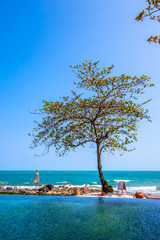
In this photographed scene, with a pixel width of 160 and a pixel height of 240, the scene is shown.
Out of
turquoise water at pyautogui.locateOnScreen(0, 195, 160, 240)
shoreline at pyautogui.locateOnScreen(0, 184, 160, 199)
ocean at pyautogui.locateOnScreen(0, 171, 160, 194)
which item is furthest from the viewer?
ocean at pyautogui.locateOnScreen(0, 171, 160, 194)

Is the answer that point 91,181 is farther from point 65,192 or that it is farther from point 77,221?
point 77,221

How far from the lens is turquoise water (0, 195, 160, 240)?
6.88m

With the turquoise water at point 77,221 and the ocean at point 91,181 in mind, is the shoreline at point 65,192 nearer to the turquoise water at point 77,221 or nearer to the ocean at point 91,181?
the turquoise water at point 77,221

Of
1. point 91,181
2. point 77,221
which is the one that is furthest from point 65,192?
point 91,181

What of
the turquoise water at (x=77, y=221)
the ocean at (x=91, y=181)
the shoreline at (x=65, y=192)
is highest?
the turquoise water at (x=77, y=221)

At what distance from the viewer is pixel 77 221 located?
8406 millimetres

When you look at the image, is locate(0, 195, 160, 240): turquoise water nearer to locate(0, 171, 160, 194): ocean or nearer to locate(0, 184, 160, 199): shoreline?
locate(0, 184, 160, 199): shoreline

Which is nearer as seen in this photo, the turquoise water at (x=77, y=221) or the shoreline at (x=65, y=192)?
the turquoise water at (x=77, y=221)

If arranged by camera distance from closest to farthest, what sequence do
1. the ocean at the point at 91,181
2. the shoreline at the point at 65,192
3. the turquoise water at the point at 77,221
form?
the turquoise water at the point at 77,221 < the shoreline at the point at 65,192 < the ocean at the point at 91,181

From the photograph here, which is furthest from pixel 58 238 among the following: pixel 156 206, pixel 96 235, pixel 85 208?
pixel 156 206

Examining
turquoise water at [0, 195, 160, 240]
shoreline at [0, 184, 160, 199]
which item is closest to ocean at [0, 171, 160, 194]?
shoreline at [0, 184, 160, 199]

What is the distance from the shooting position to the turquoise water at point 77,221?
6879 millimetres

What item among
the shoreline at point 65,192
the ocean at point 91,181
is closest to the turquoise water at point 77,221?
the shoreline at point 65,192

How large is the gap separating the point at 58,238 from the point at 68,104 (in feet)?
37.4
